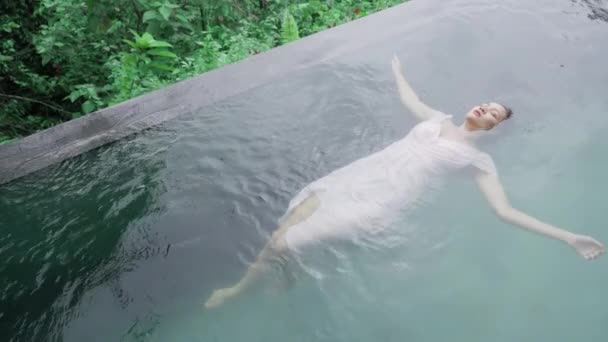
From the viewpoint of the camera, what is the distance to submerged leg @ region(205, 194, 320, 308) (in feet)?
8.15

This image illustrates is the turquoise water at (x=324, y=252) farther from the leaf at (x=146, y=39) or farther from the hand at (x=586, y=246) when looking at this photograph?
the leaf at (x=146, y=39)

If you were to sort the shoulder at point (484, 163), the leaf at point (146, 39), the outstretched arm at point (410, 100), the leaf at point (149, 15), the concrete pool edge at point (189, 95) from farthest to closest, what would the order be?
1. the leaf at point (149, 15)
2. the leaf at point (146, 39)
3. the outstretched arm at point (410, 100)
4. the concrete pool edge at point (189, 95)
5. the shoulder at point (484, 163)

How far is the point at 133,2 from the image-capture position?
464 centimetres

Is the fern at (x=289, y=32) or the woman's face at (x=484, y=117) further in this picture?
the fern at (x=289, y=32)

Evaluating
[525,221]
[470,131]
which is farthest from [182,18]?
[525,221]

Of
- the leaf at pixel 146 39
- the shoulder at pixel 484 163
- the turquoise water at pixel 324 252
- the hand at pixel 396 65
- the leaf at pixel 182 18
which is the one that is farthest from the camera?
the leaf at pixel 182 18

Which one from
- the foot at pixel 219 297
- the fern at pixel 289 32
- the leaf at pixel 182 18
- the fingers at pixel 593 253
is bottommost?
the fingers at pixel 593 253

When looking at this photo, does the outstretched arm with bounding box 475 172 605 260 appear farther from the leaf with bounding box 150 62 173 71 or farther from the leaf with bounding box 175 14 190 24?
the leaf with bounding box 175 14 190 24

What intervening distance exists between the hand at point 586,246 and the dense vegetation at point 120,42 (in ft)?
10.9

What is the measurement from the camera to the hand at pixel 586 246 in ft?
8.16

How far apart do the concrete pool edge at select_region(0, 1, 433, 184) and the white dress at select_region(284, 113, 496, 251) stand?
1.30 meters

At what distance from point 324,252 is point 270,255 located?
31 cm

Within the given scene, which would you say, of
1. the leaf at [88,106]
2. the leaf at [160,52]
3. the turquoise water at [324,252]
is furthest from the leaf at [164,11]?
the turquoise water at [324,252]

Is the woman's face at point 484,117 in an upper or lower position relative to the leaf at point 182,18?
lower
